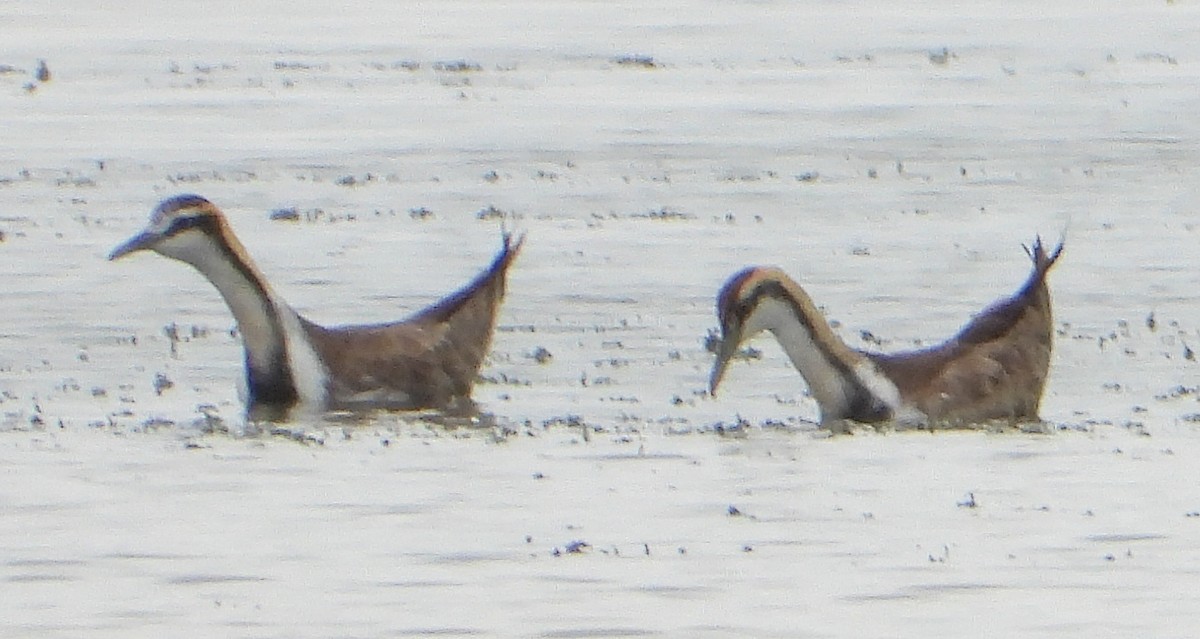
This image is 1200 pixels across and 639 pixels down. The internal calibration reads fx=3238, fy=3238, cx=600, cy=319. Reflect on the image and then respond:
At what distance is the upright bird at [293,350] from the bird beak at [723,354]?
1.14m

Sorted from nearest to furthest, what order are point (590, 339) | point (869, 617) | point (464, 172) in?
1. point (869, 617)
2. point (590, 339)
3. point (464, 172)

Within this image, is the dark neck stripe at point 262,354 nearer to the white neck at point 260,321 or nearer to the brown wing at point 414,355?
the white neck at point 260,321

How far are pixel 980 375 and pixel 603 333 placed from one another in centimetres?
253

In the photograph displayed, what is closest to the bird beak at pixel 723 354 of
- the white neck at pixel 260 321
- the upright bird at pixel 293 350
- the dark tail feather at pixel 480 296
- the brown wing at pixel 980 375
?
the brown wing at pixel 980 375

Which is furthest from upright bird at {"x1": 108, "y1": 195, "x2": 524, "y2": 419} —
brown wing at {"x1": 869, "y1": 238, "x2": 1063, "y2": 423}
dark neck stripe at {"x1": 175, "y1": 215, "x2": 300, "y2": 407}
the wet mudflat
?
brown wing at {"x1": 869, "y1": 238, "x2": 1063, "y2": 423}

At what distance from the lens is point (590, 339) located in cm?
1462

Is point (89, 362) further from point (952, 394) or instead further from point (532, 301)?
point (952, 394)

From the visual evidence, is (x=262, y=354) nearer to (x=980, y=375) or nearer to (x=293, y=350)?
(x=293, y=350)

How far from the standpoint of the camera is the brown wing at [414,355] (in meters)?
13.0

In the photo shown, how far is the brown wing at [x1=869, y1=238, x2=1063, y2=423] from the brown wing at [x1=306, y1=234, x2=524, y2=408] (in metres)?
1.80

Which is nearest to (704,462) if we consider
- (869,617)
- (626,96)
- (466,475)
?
(466,475)

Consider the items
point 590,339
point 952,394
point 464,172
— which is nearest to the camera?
point 952,394

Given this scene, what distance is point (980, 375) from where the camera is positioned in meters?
12.7

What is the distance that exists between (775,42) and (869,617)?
24768 mm
